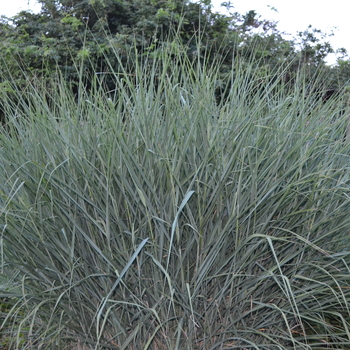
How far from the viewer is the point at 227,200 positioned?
2.29 meters

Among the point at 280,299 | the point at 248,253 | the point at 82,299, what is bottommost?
the point at 280,299

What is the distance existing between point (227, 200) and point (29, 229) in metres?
0.96

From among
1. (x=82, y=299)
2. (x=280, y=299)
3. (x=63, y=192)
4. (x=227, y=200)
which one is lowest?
(x=280, y=299)

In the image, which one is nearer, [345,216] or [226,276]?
[226,276]

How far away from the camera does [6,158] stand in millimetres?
2746

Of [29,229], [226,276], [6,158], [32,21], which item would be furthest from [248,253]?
[32,21]

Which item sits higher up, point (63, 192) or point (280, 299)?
point (63, 192)

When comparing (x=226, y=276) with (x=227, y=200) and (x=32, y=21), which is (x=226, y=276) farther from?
(x=32, y=21)

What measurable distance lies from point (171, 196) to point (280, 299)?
2.55 ft

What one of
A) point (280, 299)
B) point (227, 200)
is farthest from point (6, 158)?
point (280, 299)

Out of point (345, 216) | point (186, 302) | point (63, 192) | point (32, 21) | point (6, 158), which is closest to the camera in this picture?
point (186, 302)

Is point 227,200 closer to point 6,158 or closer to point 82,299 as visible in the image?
point 82,299

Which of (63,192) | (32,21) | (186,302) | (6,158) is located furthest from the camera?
(32,21)

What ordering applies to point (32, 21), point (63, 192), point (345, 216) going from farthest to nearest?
point (32, 21) → point (345, 216) → point (63, 192)
